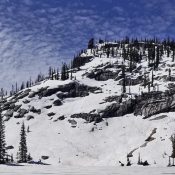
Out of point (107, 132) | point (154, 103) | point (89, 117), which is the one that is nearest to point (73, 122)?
point (89, 117)

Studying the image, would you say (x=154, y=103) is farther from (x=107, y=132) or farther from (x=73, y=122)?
(x=73, y=122)

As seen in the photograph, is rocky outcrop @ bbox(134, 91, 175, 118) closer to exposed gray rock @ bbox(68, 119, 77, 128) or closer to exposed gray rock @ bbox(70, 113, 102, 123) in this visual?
exposed gray rock @ bbox(70, 113, 102, 123)

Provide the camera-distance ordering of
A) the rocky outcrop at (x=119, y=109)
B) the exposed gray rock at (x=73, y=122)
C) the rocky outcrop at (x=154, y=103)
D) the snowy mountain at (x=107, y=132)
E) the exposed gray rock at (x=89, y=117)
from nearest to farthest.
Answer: the snowy mountain at (x=107, y=132), the rocky outcrop at (x=154, y=103), the exposed gray rock at (x=73, y=122), the exposed gray rock at (x=89, y=117), the rocky outcrop at (x=119, y=109)

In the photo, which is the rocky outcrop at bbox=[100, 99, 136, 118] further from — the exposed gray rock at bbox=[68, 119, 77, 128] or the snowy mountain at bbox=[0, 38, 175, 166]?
the exposed gray rock at bbox=[68, 119, 77, 128]

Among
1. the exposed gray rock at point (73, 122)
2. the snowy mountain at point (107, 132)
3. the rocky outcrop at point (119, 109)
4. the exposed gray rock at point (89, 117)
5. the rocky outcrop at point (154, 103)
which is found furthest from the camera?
the rocky outcrop at point (119, 109)

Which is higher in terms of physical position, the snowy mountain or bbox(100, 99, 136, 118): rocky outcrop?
bbox(100, 99, 136, 118): rocky outcrop

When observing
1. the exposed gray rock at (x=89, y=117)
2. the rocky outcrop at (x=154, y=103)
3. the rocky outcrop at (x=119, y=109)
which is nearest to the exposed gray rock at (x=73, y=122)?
the exposed gray rock at (x=89, y=117)

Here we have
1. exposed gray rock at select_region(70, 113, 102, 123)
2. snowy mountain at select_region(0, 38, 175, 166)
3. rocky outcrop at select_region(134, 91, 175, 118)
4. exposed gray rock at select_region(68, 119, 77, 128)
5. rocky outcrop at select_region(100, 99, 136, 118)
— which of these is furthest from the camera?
rocky outcrop at select_region(100, 99, 136, 118)

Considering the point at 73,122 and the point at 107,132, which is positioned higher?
the point at 73,122

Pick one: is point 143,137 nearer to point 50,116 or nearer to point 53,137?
point 53,137

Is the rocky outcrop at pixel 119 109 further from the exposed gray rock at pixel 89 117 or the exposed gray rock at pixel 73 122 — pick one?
the exposed gray rock at pixel 73 122

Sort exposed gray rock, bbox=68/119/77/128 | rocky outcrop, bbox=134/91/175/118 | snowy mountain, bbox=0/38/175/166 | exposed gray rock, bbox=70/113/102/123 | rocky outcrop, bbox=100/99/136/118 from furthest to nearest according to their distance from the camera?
1. rocky outcrop, bbox=100/99/136/118
2. exposed gray rock, bbox=70/113/102/123
3. exposed gray rock, bbox=68/119/77/128
4. rocky outcrop, bbox=134/91/175/118
5. snowy mountain, bbox=0/38/175/166

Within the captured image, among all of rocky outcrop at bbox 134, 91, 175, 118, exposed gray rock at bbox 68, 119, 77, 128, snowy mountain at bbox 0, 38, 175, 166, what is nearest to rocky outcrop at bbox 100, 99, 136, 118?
snowy mountain at bbox 0, 38, 175, 166

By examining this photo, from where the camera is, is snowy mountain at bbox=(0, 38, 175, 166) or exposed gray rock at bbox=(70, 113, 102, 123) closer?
snowy mountain at bbox=(0, 38, 175, 166)
